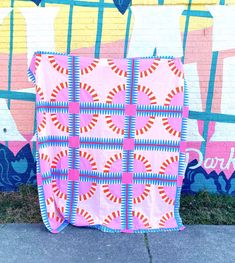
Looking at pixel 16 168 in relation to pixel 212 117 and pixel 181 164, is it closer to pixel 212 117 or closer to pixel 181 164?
pixel 181 164

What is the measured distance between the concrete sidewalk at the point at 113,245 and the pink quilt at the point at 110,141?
13 cm

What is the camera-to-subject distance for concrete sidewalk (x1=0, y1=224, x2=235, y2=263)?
11.2 feet

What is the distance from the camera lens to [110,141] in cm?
397

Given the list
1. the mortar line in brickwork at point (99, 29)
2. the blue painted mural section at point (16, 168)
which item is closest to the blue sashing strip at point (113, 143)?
the blue painted mural section at point (16, 168)

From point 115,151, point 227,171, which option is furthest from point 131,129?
point 227,171

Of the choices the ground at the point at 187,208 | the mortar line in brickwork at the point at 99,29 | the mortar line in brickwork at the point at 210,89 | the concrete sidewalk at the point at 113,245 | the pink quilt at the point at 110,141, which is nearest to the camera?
the concrete sidewalk at the point at 113,245

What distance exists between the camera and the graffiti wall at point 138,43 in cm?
435

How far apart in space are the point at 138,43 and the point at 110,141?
1.22 m

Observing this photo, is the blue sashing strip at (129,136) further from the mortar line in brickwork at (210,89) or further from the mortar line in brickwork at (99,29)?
the mortar line in brickwork at (210,89)

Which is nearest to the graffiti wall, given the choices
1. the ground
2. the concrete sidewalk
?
the ground

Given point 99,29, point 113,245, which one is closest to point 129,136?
point 113,245

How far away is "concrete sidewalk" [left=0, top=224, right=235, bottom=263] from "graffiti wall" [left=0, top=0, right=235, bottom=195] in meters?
1.13

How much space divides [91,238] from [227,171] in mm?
1909

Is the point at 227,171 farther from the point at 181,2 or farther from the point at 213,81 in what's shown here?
the point at 181,2
